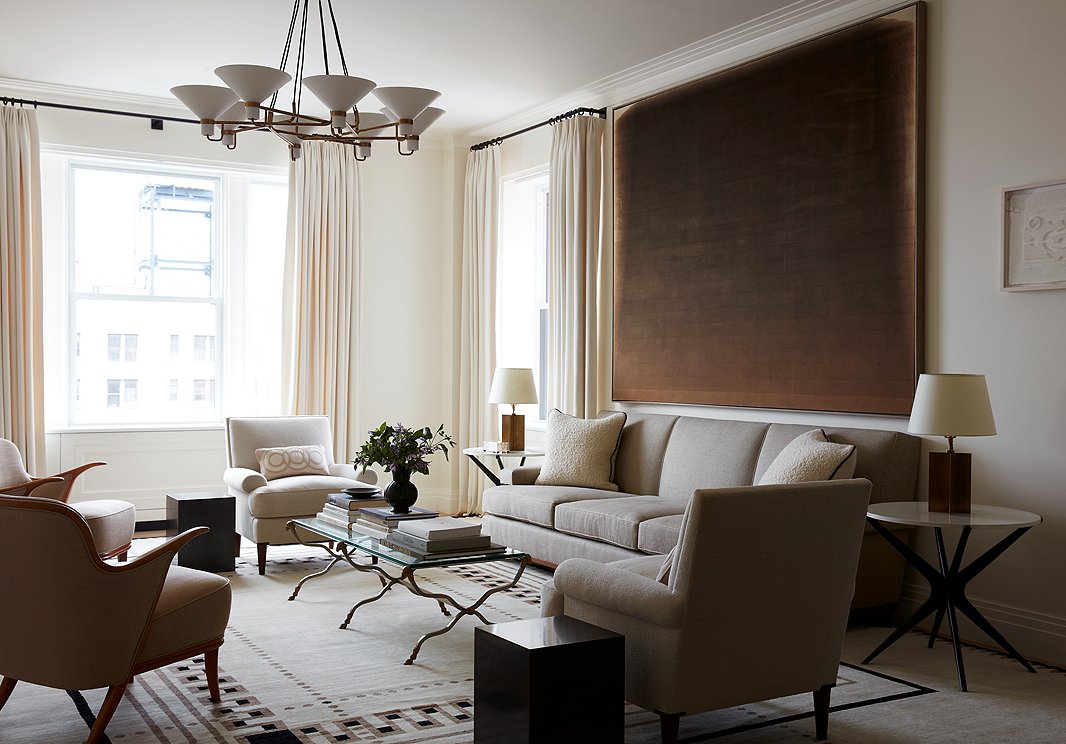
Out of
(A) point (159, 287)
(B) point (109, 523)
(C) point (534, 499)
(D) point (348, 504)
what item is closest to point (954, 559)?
(C) point (534, 499)

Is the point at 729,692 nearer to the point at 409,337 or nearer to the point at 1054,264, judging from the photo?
the point at 1054,264

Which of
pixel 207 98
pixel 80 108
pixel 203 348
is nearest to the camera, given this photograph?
pixel 207 98

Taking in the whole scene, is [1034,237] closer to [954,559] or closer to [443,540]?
[954,559]

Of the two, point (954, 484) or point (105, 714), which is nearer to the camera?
point (105, 714)

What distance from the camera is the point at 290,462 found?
642cm

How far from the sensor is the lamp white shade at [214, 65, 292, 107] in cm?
412

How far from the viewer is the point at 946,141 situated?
464 centimetres

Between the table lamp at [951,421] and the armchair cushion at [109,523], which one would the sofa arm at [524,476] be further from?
the table lamp at [951,421]

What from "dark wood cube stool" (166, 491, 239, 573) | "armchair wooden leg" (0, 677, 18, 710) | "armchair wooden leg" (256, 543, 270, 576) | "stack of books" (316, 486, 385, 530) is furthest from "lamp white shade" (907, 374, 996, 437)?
"dark wood cube stool" (166, 491, 239, 573)

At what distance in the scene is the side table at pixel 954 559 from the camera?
3898mm

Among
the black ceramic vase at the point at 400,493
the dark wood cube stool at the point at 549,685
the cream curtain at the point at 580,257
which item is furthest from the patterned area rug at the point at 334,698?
the cream curtain at the point at 580,257

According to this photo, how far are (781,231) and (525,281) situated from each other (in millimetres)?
3021

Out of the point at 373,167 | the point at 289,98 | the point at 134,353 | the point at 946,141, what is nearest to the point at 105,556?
the point at 134,353

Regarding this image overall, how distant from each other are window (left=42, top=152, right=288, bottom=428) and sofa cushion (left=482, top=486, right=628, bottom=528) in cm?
265
